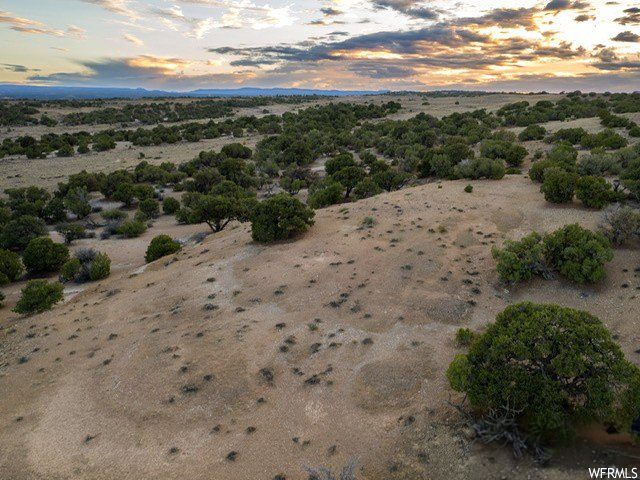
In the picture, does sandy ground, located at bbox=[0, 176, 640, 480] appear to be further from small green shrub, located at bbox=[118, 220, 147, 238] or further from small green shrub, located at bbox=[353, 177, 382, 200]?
small green shrub, located at bbox=[353, 177, 382, 200]

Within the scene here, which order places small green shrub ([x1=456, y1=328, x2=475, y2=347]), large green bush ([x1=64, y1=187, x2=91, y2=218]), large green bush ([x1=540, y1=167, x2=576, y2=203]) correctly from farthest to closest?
1. large green bush ([x1=64, y1=187, x2=91, y2=218])
2. large green bush ([x1=540, y1=167, x2=576, y2=203])
3. small green shrub ([x1=456, y1=328, x2=475, y2=347])

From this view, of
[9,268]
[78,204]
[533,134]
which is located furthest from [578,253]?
[78,204]

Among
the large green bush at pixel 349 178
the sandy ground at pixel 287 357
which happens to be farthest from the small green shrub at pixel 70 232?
the large green bush at pixel 349 178

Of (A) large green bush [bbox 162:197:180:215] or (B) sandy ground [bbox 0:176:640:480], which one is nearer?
(B) sandy ground [bbox 0:176:640:480]

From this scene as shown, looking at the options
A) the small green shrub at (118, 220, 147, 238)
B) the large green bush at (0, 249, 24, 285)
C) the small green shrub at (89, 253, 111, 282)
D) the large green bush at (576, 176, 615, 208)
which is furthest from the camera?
the small green shrub at (118, 220, 147, 238)

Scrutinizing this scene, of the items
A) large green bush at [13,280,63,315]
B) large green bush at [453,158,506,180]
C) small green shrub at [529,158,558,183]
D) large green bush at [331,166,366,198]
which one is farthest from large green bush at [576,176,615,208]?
large green bush at [13,280,63,315]

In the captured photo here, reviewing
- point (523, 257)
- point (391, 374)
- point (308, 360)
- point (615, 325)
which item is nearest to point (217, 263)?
point (308, 360)
